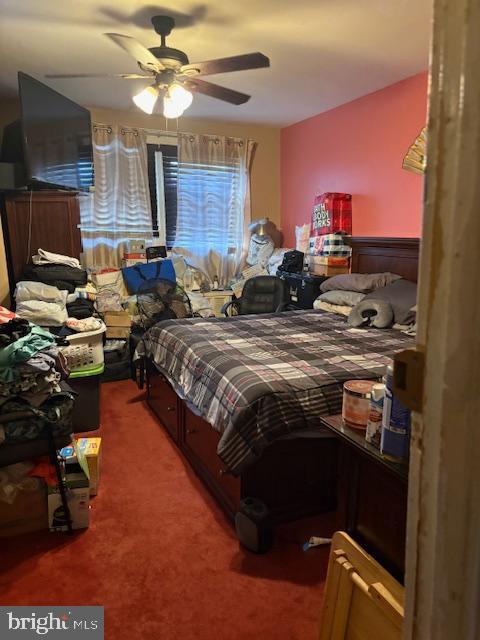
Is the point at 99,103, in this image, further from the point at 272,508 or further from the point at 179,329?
the point at 272,508

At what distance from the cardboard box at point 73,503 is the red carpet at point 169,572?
58 millimetres

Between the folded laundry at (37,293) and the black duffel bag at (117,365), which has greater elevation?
the folded laundry at (37,293)

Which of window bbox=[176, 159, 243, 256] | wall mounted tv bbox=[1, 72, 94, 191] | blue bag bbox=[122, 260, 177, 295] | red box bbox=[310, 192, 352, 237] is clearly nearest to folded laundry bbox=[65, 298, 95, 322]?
wall mounted tv bbox=[1, 72, 94, 191]

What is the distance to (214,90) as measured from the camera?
9.80 ft

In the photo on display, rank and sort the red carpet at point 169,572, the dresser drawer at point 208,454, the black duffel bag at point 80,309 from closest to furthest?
1. the red carpet at point 169,572
2. the dresser drawer at point 208,454
3. the black duffel bag at point 80,309

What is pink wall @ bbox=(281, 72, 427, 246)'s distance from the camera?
374cm

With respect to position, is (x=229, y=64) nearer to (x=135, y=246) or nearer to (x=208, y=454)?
(x=208, y=454)

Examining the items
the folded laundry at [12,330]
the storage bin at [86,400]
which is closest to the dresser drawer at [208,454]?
the storage bin at [86,400]

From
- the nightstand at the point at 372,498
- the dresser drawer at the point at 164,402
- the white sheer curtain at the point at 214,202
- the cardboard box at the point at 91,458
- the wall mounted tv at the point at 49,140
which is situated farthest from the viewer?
the white sheer curtain at the point at 214,202

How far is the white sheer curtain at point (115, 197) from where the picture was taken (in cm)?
469

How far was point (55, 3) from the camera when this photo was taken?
2463 mm

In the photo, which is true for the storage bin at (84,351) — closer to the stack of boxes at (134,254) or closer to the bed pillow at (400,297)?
the stack of boxes at (134,254)

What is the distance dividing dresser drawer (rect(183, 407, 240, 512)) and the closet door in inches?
80.9

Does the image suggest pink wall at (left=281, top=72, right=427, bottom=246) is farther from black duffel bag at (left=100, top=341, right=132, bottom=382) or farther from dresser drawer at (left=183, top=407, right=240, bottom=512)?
black duffel bag at (left=100, top=341, right=132, bottom=382)
